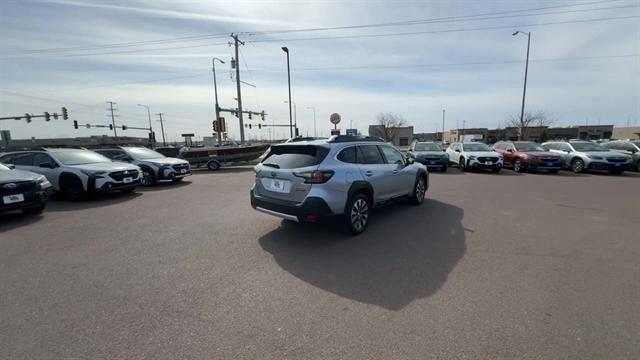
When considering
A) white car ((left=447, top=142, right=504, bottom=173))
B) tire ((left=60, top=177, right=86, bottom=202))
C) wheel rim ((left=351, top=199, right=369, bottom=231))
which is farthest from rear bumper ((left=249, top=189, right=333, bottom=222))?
white car ((left=447, top=142, right=504, bottom=173))

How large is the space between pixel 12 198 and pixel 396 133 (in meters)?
86.7

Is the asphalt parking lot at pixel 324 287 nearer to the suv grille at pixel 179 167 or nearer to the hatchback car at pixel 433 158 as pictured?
the suv grille at pixel 179 167

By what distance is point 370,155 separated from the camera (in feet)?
19.7

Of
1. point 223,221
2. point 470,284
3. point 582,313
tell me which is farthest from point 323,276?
point 223,221

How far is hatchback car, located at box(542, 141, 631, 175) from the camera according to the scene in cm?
1327

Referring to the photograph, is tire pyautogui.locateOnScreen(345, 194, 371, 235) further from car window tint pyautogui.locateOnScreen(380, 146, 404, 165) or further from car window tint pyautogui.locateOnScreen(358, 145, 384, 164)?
car window tint pyautogui.locateOnScreen(380, 146, 404, 165)

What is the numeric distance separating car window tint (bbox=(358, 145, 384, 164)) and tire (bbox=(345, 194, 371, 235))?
75 centimetres

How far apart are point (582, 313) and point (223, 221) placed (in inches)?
Answer: 230

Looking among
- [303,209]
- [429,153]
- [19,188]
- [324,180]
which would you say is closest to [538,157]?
[429,153]

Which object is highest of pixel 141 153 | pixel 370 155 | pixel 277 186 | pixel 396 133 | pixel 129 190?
pixel 396 133

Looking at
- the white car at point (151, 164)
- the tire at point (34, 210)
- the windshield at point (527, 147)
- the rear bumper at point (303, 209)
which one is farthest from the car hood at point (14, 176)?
the windshield at point (527, 147)

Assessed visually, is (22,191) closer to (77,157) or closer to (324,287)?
(77,157)

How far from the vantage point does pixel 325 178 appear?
480 centimetres

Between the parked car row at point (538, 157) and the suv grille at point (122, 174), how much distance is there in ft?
37.1
